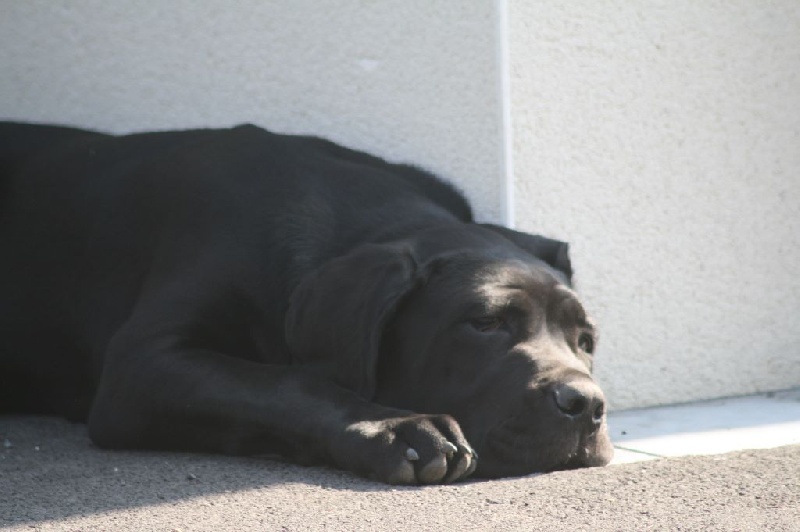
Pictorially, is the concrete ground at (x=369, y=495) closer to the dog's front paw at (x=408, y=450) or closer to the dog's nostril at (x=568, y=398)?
the dog's front paw at (x=408, y=450)

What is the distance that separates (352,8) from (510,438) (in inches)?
81.7

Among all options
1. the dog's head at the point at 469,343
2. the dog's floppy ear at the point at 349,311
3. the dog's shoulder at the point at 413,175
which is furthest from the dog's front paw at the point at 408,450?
the dog's shoulder at the point at 413,175

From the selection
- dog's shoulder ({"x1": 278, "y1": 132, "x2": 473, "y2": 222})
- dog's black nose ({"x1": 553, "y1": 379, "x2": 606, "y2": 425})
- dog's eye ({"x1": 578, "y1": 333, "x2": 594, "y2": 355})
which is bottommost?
dog's eye ({"x1": 578, "y1": 333, "x2": 594, "y2": 355})

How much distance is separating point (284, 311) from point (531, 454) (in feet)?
3.13

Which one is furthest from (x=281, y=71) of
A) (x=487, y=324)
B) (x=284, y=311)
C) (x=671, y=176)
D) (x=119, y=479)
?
(x=119, y=479)

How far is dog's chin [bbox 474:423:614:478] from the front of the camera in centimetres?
332

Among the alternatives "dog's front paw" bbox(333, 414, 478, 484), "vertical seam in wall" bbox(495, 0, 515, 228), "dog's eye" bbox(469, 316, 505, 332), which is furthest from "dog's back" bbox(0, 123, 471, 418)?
"dog's front paw" bbox(333, 414, 478, 484)

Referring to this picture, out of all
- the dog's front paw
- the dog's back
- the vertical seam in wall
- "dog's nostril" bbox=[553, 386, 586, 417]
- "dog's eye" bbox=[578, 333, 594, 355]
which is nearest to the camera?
the dog's front paw

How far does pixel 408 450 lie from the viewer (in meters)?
3.15

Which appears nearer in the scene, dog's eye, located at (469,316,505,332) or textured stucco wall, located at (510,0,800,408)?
dog's eye, located at (469,316,505,332)

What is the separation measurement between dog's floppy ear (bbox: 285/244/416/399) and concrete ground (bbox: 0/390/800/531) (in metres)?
0.33

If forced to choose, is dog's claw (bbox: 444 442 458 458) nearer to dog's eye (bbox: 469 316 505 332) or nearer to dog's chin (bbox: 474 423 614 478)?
dog's chin (bbox: 474 423 614 478)

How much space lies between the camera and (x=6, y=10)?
4.99 metres

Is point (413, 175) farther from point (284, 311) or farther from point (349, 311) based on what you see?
point (349, 311)
